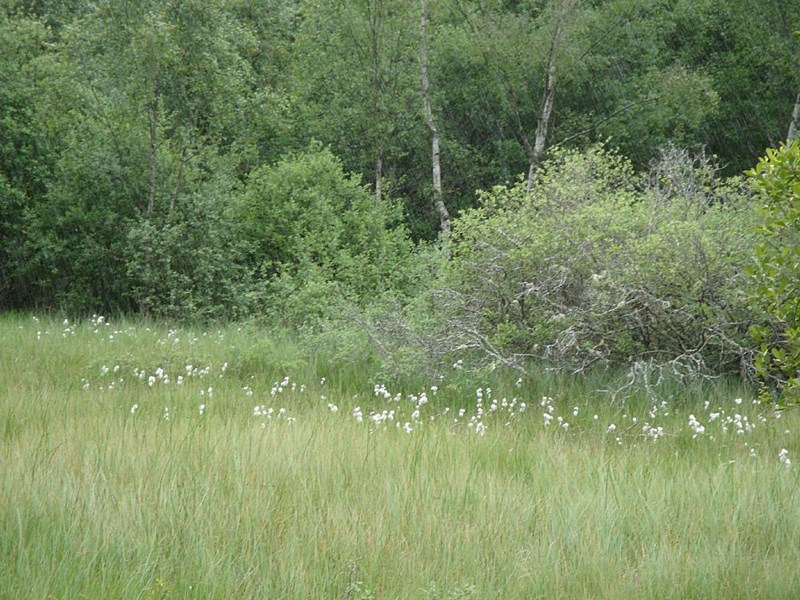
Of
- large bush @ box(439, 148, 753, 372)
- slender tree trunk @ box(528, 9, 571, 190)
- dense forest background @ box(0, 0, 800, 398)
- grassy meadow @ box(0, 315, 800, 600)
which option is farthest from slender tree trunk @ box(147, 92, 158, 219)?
grassy meadow @ box(0, 315, 800, 600)

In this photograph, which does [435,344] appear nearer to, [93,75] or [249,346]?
[249,346]

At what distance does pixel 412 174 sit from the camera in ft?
83.4

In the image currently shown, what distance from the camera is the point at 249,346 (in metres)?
11.0

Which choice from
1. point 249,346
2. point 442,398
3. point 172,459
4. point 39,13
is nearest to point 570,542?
point 172,459

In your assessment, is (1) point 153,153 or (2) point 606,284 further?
(1) point 153,153

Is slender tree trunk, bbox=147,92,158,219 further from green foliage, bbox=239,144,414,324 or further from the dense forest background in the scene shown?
green foliage, bbox=239,144,414,324

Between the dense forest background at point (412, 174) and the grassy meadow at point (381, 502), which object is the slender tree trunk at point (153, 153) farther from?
the grassy meadow at point (381, 502)

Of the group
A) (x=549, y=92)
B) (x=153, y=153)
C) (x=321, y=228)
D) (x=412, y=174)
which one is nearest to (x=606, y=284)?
(x=321, y=228)

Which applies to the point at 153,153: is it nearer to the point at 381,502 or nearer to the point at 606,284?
the point at 606,284

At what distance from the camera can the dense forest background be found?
9516mm

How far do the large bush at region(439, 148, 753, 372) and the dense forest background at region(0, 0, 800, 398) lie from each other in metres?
0.04

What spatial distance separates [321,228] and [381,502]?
13649 mm

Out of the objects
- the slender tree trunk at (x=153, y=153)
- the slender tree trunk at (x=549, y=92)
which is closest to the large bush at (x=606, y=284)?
the slender tree trunk at (x=153, y=153)

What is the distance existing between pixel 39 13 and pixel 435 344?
23.4 m
